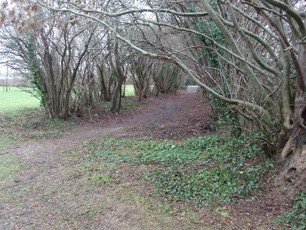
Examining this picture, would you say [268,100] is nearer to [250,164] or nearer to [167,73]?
[250,164]

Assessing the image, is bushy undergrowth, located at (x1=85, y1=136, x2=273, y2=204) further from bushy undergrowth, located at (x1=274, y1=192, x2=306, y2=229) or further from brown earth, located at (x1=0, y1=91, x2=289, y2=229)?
bushy undergrowth, located at (x1=274, y1=192, x2=306, y2=229)

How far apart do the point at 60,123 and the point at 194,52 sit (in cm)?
722

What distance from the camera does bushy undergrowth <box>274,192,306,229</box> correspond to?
3.38m

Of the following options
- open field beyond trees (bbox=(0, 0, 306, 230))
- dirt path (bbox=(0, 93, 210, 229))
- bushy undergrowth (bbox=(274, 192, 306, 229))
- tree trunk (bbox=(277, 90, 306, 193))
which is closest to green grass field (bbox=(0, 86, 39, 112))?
open field beyond trees (bbox=(0, 0, 306, 230))

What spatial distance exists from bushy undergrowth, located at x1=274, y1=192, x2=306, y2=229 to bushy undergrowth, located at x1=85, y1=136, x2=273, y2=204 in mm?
733

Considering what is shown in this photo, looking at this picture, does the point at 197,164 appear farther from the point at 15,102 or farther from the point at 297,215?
the point at 15,102

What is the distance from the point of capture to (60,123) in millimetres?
11977

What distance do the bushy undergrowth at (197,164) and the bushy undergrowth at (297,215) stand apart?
2.41ft

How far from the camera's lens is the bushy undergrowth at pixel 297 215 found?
133 inches

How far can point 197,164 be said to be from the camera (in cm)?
577

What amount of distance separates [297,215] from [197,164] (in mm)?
2495

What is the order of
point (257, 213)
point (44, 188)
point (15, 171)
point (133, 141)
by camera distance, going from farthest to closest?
1. point (133, 141)
2. point (15, 171)
3. point (44, 188)
4. point (257, 213)

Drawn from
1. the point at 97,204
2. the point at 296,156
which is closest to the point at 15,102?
the point at 97,204

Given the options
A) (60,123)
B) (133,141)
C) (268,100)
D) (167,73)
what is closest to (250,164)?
(268,100)
